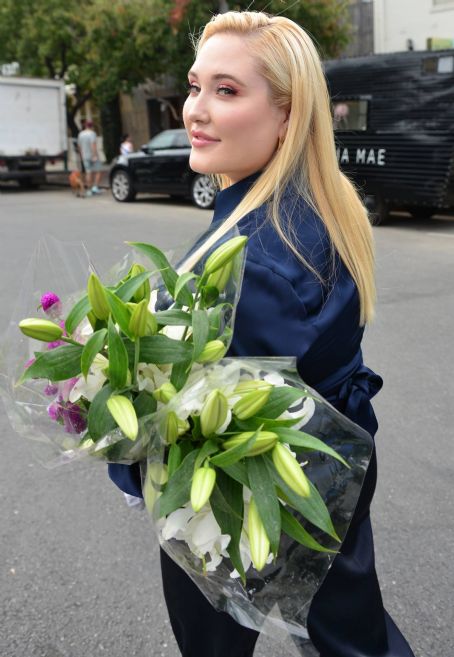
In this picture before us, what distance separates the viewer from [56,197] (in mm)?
16391

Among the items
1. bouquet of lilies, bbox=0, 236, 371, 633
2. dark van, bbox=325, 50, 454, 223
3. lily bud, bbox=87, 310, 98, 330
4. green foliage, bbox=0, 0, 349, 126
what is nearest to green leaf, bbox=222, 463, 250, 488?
bouquet of lilies, bbox=0, 236, 371, 633

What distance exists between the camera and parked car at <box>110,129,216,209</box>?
1279 cm

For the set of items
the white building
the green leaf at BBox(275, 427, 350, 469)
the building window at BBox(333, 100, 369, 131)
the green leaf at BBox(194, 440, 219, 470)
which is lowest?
the green leaf at BBox(194, 440, 219, 470)

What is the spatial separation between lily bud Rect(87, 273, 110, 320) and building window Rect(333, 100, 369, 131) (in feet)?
33.3

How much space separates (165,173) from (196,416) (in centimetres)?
1267

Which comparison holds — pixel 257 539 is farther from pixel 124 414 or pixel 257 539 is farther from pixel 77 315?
pixel 77 315

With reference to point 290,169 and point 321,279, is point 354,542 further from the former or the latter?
point 290,169

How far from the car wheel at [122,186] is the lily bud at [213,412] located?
13731 mm

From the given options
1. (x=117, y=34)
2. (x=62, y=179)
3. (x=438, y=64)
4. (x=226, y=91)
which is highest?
(x=117, y=34)

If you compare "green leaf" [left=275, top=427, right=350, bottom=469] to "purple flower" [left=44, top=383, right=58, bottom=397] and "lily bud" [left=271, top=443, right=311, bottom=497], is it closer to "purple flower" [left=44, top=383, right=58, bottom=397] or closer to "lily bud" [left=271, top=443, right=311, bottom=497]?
"lily bud" [left=271, top=443, right=311, bottom=497]

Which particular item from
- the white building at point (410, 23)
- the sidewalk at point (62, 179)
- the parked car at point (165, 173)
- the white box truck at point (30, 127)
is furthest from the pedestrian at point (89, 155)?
the white building at point (410, 23)

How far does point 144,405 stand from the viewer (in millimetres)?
1146

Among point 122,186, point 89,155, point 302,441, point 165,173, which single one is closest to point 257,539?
point 302,441

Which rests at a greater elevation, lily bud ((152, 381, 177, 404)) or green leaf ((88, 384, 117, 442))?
lily bud ((152, 381, 177, 404))
